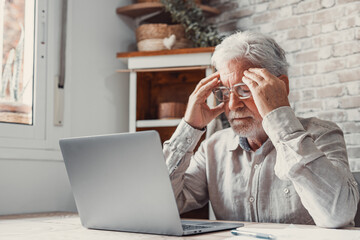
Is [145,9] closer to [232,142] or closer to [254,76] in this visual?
[232,142]

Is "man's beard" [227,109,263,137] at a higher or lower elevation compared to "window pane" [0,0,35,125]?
lower

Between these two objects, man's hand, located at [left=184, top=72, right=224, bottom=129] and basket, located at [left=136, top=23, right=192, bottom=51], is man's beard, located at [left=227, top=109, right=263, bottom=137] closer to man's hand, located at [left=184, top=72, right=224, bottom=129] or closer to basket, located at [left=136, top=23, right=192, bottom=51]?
man's hand, located at [left=184, top=72, right=224, bottom=129]

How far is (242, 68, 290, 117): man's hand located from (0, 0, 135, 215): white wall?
1.36 m

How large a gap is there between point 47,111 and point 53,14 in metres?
0.57

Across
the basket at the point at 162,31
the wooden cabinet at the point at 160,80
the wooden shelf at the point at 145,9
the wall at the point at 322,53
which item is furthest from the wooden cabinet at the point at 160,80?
the wall at the point at 322,53

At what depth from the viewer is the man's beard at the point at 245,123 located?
1640 mm

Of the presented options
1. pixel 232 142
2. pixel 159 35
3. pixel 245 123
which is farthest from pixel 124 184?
pixel 159 35

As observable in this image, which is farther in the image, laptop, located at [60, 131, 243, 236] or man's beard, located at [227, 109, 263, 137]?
man's beard, located at [227, 109, 263, 137]

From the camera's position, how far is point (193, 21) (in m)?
2.71

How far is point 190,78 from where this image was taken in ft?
8.86

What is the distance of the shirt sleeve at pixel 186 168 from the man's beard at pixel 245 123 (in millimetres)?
165

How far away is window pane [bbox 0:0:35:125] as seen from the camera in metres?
2.28

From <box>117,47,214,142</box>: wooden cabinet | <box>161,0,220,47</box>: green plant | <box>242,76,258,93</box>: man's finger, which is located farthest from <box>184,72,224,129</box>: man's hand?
<box>161,0,220,47</box>: green plant

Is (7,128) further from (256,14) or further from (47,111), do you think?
(256,14)
